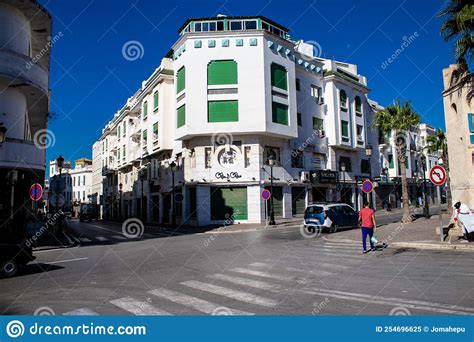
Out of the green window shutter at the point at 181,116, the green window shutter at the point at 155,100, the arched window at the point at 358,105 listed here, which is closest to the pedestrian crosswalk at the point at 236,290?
the green window shutter at the point at 181,116

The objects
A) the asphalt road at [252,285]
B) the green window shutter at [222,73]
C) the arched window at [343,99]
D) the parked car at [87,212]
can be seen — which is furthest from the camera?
the parked car at [87,212]

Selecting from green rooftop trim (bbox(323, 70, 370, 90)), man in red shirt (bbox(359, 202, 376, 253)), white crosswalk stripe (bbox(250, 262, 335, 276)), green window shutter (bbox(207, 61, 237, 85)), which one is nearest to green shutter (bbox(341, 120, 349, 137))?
green rooftop trim (bbox(323, 70, 370, 90))

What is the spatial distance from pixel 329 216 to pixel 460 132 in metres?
7.44

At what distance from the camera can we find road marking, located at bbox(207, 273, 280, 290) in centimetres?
693

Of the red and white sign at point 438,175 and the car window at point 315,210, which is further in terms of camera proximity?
the car window at point 315,210

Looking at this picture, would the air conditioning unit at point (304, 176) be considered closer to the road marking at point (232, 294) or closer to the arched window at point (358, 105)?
the arched window at point (358, 105)

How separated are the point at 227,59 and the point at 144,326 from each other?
28100mm

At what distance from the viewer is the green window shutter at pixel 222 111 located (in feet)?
96.0

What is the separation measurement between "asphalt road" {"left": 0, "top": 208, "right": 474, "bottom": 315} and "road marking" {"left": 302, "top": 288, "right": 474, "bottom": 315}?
0.01 m

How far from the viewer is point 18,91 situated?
18.2 metres

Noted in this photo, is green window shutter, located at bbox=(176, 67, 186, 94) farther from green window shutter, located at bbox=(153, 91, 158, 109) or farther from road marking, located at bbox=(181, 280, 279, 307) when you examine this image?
road marking, located at bbox=(181, 280, 279, 307)

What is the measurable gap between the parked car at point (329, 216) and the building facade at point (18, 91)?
1415 cm

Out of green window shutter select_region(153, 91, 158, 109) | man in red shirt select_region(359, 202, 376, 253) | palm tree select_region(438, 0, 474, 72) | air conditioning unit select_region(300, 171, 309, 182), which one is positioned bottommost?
man in red shirt select_region(359, 202, 376, 253)

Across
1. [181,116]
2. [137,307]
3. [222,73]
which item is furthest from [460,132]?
[181,116]
